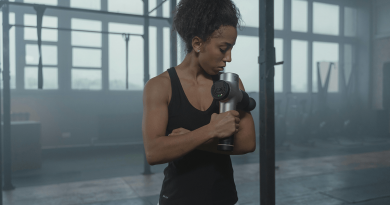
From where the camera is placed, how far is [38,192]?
3258 mm

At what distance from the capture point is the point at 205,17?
0.77 metres

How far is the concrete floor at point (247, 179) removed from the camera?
114 inches

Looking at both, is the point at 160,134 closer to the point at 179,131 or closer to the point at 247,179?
the point at 179,131

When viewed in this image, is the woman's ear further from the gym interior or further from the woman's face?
the gym interior

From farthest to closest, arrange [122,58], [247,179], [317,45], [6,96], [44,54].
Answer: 1. [122,58]
2. [44,54]
3. [317,45]
4. [247,179]
5. [6,96]

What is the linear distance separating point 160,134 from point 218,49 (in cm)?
28

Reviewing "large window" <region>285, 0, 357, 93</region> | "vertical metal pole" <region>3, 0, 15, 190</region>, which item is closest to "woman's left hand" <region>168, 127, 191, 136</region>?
"vertical metal pole" <region>3, 0, 15, 190</region>

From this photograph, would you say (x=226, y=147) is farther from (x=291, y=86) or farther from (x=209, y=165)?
(x=291, y=86)

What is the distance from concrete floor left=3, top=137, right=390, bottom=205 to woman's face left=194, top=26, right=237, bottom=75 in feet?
7.83

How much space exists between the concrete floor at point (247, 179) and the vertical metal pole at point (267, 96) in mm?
1135

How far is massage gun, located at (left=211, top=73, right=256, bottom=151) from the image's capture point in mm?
687

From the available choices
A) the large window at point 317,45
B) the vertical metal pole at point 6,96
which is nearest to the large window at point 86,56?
the vertical metal pole at point 6,96

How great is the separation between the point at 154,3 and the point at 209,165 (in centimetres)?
687

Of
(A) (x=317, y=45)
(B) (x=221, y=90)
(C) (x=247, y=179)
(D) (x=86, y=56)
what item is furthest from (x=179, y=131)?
(D) (x=86, y=56)
